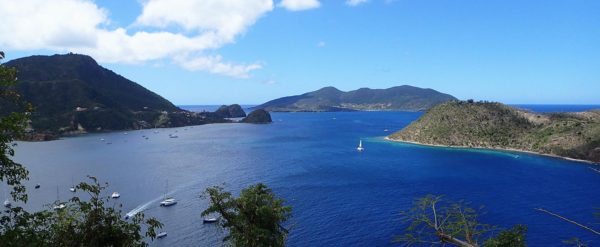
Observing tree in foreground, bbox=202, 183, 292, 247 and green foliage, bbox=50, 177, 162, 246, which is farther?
tree in foreground, bbox=202, 183, 292, 247

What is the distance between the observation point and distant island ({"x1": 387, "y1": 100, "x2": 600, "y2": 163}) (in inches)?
5571

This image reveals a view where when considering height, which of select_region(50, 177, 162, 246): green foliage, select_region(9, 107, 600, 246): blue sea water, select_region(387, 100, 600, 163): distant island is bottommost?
select_region(9, 107, 600, 246): blue sea water

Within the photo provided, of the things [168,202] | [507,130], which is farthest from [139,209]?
[507,130]

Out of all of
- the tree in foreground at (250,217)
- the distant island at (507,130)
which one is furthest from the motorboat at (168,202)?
the distant island at (507,130)

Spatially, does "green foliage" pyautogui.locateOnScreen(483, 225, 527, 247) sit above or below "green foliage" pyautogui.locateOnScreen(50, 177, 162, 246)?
below

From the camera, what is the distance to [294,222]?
6531 centimetres

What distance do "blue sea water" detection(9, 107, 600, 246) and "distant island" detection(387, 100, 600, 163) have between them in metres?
10.8

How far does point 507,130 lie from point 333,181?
105 meters

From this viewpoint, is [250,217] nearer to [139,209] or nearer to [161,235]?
[161,235]

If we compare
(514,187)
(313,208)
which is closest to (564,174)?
(514,187)

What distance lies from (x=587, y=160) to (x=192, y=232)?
131m

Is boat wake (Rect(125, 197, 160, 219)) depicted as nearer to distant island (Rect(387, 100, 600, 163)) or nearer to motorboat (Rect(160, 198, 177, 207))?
motorboat (Rect(160, 198, 177, 207))

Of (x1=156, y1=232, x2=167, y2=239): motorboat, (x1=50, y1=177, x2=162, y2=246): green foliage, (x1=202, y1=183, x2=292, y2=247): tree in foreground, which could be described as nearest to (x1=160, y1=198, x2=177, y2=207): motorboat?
(x1=156, y1=232, x2=167, y2=239): motorboat

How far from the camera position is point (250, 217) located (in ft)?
A: 103
